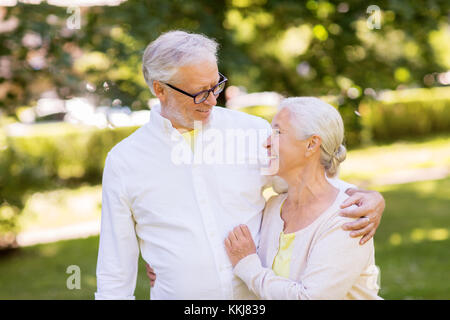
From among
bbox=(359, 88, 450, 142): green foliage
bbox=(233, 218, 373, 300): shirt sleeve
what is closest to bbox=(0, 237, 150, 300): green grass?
bbox=(233, 218, 373, 300): shirt sleeve

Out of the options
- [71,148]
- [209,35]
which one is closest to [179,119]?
[209,35]

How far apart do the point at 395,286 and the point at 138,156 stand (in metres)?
4.29

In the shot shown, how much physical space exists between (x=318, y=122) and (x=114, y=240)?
3.27 ft

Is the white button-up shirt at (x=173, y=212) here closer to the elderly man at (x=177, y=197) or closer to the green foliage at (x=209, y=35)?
the elderly man at (x=177, y=197)

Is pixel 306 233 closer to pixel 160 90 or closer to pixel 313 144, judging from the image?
pixel 313 144

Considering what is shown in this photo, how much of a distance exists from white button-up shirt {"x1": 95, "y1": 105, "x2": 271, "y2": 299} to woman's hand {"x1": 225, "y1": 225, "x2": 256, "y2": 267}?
3cm

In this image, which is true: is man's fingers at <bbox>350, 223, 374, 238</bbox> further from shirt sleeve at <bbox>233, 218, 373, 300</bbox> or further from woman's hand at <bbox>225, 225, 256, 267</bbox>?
woman's hand at <bbox>225, 225, 256, 267</bbox>

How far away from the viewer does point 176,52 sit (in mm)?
2604
